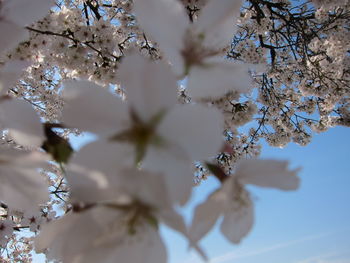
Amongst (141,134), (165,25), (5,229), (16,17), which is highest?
(5,229)

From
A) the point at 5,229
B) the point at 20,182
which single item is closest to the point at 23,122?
the point at 20,182

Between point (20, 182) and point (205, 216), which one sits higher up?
point (20, 182)

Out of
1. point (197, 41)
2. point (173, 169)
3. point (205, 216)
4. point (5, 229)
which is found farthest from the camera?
point (5, 229)

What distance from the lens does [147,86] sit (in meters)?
0.43

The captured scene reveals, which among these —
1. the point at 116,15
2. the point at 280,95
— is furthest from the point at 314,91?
the point at 116,15

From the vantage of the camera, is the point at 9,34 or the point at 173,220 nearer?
the point at 173,220

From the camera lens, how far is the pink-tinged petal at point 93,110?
16.7 inches

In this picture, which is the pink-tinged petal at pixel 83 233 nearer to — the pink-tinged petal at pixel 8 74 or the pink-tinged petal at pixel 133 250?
the pink-tinged petal at pixel 133 250

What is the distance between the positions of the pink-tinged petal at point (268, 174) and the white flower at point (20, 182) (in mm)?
301

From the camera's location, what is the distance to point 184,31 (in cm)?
55

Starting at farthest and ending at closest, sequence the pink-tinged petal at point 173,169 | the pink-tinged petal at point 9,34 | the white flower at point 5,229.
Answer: the white flower at point 5,229, the pink-tinged petal at point 9,34, the pink-tinged petal at point 173,169

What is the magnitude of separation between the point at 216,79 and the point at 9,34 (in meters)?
0.37

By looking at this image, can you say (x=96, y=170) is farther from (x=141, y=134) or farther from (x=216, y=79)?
(x=216, y=79)

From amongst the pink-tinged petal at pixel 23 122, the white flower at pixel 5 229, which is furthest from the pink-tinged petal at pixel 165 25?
the white flower at pixel 5 229
